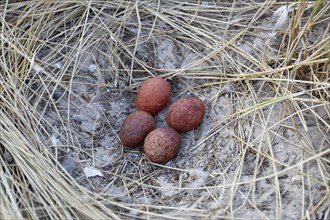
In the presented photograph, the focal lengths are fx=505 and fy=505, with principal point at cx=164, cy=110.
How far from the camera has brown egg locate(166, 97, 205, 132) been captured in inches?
84.7

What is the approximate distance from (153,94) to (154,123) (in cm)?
13

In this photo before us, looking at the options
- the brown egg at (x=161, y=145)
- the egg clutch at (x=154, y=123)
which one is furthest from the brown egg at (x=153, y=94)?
the brown egg at (x=161, y=145)

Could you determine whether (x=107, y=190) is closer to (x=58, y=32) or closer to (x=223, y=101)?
(x=223, y=101)

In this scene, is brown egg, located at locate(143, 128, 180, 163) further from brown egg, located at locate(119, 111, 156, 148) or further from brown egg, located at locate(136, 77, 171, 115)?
brown egg, located at locate(136, 77, 171, 115)

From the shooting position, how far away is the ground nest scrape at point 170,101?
188cm

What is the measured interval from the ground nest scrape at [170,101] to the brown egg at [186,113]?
0.07 meters

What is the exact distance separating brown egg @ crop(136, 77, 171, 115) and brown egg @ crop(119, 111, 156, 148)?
2.2 inches

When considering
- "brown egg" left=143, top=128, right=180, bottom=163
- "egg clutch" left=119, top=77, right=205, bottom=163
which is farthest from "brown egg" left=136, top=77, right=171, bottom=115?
"brown egg" left=143, top=128, right=180, bottom=163

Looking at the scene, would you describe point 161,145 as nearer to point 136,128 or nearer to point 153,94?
point 136,128

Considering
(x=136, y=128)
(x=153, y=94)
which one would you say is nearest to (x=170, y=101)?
(x=153, y=94)

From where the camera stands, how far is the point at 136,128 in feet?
7.09

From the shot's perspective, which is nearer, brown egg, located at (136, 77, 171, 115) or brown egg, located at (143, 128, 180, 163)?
brown egg, located at (143, 128, 180, 163)

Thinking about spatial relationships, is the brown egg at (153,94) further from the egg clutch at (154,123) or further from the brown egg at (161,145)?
the brown egg at (161,145)

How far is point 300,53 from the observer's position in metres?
2.16
